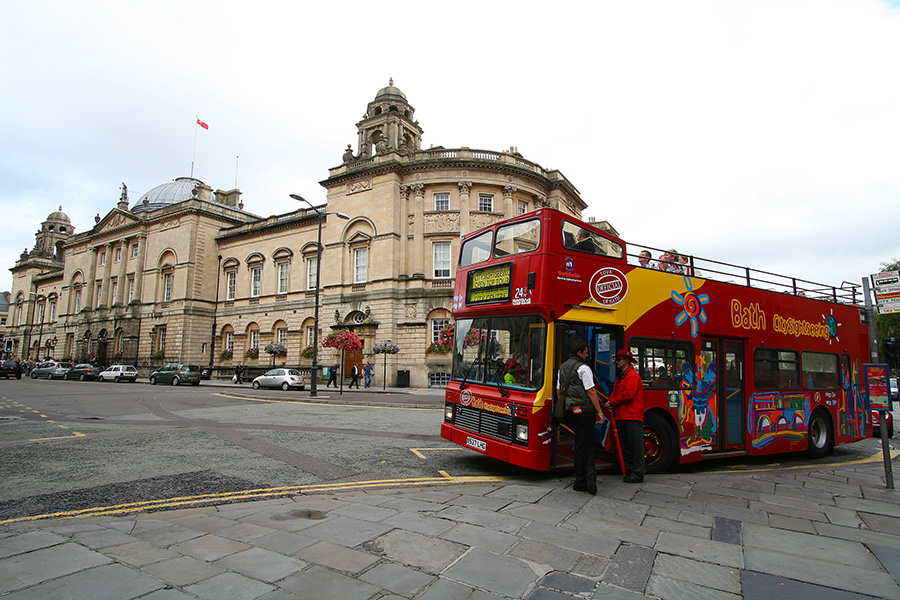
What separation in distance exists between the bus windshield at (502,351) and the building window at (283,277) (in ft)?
109

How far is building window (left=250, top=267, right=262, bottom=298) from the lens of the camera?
40188mm

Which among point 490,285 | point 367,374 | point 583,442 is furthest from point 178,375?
point 583,442

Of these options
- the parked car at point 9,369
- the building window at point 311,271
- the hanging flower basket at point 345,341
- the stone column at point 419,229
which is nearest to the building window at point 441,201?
the stone column at point 419,229

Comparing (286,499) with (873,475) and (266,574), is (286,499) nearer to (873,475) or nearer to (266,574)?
(266,574)

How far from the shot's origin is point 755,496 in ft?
19.7

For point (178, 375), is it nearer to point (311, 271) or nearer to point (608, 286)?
point (311, 271)

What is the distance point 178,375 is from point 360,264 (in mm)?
14351

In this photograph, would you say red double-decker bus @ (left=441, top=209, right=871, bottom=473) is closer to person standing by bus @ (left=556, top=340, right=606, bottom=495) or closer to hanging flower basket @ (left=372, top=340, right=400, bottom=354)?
person standing by bus @ (left=556, top=340, right=606, bottom=495)

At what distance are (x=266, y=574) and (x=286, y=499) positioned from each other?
2088 mm

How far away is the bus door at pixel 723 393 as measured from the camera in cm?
783

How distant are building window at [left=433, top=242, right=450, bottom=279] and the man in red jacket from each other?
82.0 ft

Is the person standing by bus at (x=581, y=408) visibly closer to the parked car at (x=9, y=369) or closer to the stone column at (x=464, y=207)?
the stone column at (x=464, y=207)

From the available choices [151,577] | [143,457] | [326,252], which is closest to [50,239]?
[326,252]

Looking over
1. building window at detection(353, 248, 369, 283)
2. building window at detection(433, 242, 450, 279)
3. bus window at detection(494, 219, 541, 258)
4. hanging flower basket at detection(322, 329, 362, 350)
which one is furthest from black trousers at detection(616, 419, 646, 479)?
building window at detection(353, 248, 369, 283)
